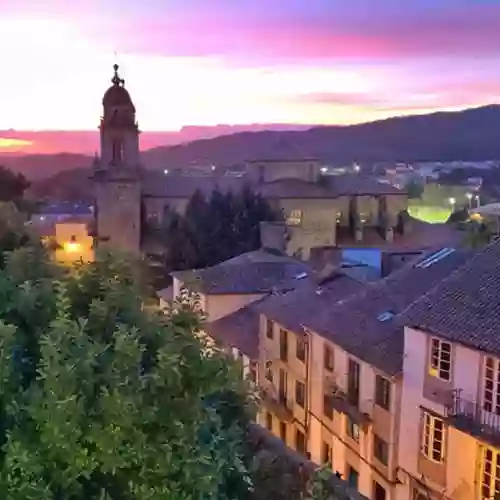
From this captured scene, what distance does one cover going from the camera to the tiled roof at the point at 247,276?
95.5 feet

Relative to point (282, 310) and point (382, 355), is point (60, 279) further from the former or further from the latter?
point (282, 310)

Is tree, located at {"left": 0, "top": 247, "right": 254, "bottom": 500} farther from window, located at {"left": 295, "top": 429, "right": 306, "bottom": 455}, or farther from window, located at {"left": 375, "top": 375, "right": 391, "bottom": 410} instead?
window, located at {"left": 295, "top": 429, "right": 306, "bottom": 455}

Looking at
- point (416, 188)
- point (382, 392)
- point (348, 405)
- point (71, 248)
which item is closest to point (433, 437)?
point (382, 392)

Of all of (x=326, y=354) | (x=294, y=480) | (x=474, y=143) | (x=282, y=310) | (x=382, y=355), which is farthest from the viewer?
(x=474, y=143)

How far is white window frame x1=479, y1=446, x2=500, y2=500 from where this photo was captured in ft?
46.3

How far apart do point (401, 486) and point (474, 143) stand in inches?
3280

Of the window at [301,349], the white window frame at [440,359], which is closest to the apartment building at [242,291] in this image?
the window at [301,349]

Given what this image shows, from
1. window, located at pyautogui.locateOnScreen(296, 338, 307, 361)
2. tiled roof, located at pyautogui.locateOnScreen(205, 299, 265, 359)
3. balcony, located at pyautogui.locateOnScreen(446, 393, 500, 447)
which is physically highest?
balcony, located at pyautogui.locateOnScreen(446, 393, 500, 447)

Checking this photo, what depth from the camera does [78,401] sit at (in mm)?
6191

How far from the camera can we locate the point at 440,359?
50.7 ft

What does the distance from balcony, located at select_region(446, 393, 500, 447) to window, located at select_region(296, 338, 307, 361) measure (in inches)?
293

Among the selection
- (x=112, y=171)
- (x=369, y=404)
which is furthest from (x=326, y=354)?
(x=112, y=171)

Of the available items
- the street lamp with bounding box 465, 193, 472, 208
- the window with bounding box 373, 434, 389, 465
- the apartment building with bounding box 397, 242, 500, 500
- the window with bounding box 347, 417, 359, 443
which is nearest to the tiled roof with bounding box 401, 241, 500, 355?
the apartment building with bounding box 397, 242, 500, 500

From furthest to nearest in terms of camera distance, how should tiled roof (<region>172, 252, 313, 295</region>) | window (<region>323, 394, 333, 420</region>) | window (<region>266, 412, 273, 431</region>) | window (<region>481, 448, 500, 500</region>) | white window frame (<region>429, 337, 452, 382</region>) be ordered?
tiled roof (<region>172, 252, 313, 295</region>) < window (<region>266, 412, 273, 431</region>) < window (<region>323, 394, 333, 420</region>) < white window frame (<region>429, 337, 452, 382</region>) < window (<region>481, 448, 500, 500</region>)
